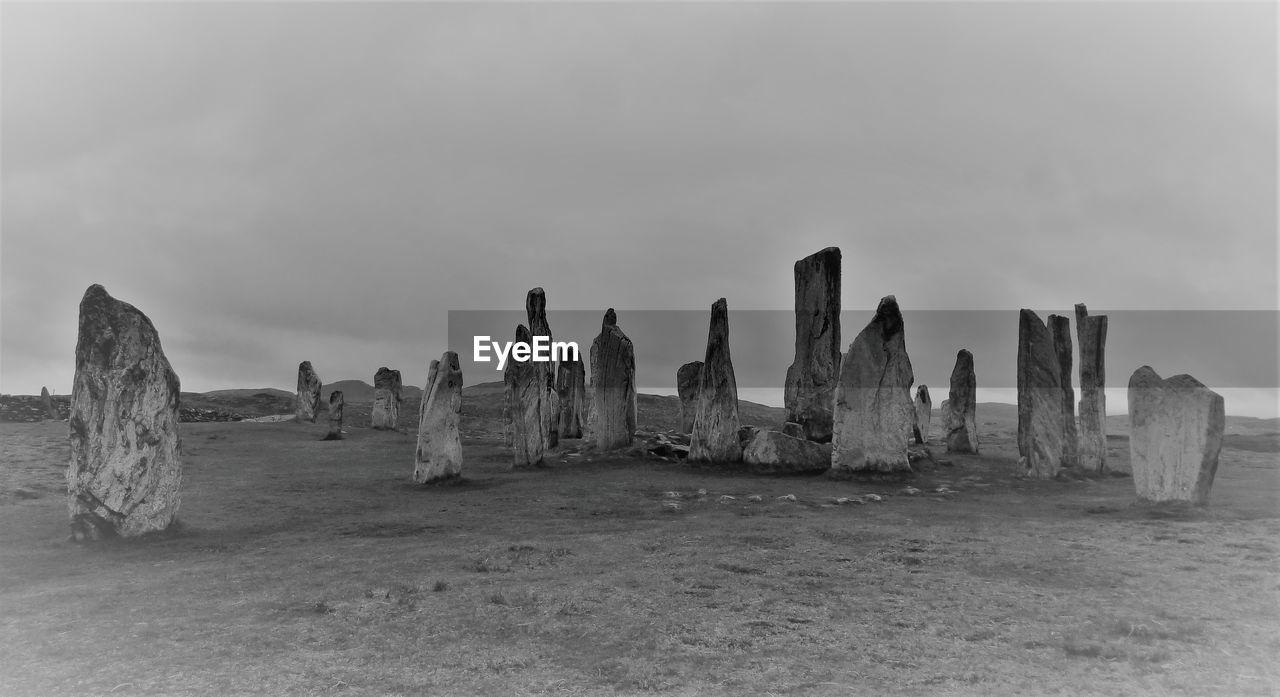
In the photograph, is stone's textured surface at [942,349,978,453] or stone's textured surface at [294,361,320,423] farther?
stone's textured surface at [294,361,320,423]

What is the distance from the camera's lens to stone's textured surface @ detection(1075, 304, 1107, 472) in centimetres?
2191

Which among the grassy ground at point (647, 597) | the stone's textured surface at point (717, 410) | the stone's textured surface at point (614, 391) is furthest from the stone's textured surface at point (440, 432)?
the stone's textured surface at point (614, 391)

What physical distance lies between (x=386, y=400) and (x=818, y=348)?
2240 centimetres

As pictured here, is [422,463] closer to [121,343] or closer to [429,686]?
[121,343]

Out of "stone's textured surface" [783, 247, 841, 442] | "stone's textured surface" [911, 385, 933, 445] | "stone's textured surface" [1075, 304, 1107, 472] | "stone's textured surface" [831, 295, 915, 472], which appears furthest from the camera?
"stone's textured surface" [911, 385, 933, 445]

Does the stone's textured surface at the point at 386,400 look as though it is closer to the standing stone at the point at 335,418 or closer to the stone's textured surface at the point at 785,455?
the standing stone at the point at 335,418

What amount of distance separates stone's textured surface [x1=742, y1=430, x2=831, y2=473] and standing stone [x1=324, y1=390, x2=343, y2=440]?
17845 millimetres

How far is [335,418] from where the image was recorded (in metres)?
34.8

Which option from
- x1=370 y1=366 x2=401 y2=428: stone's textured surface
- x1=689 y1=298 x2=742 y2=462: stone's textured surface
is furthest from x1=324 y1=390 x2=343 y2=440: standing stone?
x1=689 y1=298 x2=742 y2=462: stone's textured surface

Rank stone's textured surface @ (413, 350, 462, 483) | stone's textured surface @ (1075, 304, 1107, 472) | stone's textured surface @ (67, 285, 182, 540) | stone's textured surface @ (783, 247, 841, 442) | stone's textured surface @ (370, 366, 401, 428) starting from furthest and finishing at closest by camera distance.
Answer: stone's textured surface @ (370, 366, 401, 428), stone's textured surface @ (783, 247, 841, 442), stone's textured surface @ (1075, 304, 1107, 472), stone's textured surface @ (413, 350, 462, 483), stone's textured surface @ (67, 285, 182, 540)

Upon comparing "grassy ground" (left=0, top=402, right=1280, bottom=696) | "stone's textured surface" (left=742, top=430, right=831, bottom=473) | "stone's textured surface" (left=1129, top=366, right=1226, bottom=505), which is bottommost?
"grassy ground" (left=0, top=402, right=1280, bottom=696)

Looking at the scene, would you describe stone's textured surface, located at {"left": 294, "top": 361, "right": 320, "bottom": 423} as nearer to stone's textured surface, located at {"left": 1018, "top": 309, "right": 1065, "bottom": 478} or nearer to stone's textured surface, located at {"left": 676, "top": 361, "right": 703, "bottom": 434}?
stone's textured surface, located at {"left": 676, "top": 361, "right": 703, "bottom": 434}

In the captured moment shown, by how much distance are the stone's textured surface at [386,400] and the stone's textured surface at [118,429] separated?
26.5 meters

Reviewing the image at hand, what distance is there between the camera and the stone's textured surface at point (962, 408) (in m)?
27.4
